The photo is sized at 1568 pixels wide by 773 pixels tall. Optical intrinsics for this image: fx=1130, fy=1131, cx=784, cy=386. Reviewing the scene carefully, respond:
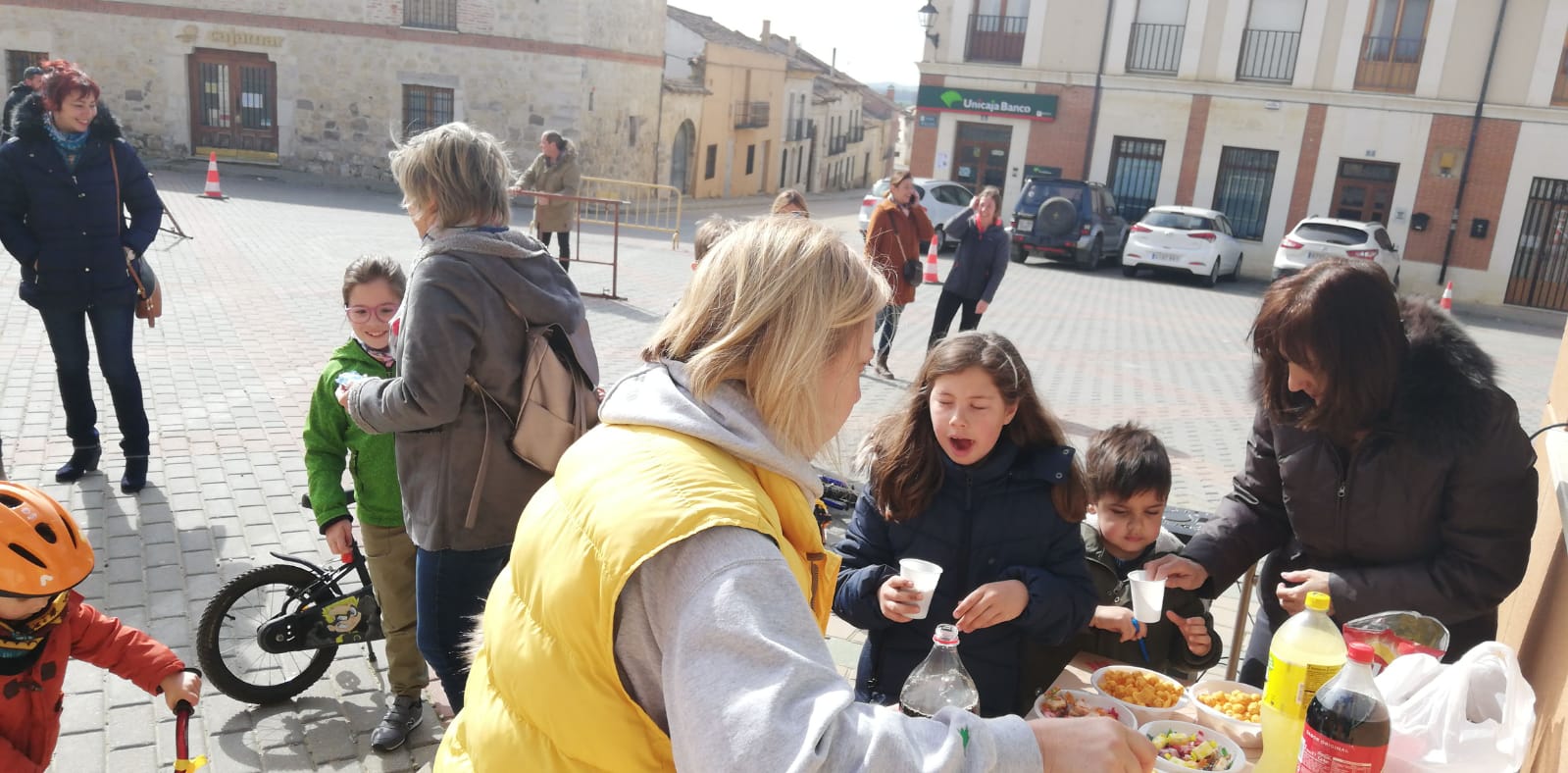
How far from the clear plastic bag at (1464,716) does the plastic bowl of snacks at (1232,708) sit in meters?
0.31

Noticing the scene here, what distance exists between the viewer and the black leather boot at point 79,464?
5.92 metres

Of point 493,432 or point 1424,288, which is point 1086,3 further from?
point 493,432

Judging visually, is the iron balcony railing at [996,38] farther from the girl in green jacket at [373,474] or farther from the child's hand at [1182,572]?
the child's hand at [1182,572]

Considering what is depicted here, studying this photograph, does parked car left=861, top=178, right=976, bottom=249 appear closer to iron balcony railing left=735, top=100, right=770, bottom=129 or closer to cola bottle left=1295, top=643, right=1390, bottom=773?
iron balcony railing left=735, top=100, right=770, bottom=129

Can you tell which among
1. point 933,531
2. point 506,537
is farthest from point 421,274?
point 933,531

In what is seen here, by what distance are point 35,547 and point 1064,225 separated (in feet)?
69.8

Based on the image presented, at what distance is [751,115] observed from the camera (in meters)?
42.5

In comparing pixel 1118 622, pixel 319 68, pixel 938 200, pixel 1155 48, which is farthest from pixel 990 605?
pixel 319 68

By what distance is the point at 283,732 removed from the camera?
12.6 feet

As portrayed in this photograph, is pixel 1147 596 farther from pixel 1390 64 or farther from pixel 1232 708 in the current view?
pixel 1390 64

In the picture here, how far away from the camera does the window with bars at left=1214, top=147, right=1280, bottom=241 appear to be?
25875mm

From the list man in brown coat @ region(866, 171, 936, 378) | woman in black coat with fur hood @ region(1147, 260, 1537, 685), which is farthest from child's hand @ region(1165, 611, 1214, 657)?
man in brown coat @ region(866, 171, 936, 378)

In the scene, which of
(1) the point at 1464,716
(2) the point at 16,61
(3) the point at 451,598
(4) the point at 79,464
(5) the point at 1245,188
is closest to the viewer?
(1) the point at 1464,716

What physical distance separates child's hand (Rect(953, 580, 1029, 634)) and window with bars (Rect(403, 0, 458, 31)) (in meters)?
28.5
